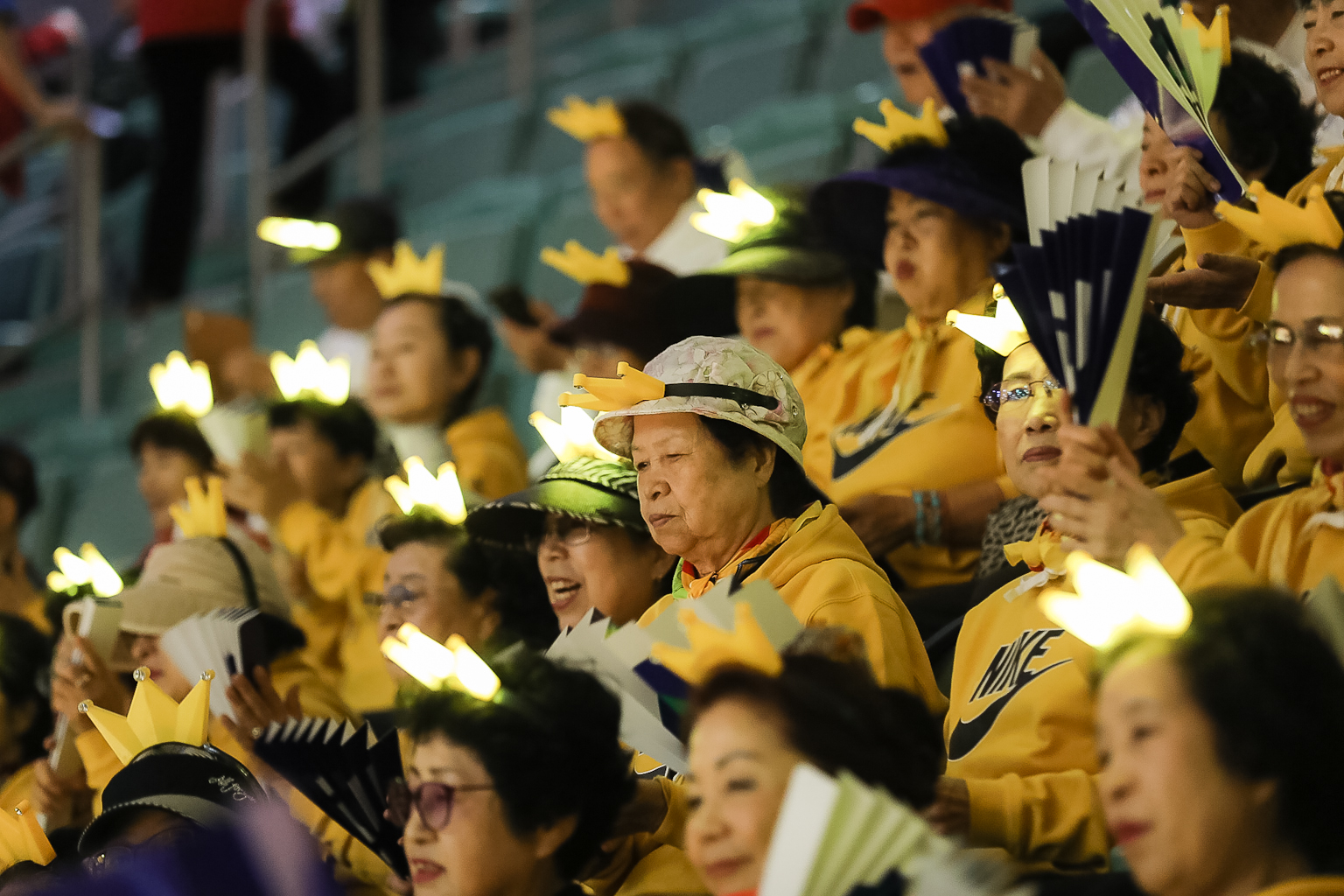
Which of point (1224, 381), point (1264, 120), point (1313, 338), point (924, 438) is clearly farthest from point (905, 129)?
point (1313, 338)

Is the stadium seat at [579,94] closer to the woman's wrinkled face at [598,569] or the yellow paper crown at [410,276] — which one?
the yellow paper crown at [410,276]

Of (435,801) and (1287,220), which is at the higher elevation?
(1287,220)

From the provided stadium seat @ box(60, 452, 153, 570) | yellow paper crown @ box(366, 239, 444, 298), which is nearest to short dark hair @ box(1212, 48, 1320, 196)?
yellow paper crown @ box(366, 239, 444, 298)

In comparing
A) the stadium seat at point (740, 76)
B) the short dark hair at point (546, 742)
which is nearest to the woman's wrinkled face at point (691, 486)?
the short dark hair at point (546, 742)

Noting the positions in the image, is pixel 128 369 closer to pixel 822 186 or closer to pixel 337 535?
pixel 337 535

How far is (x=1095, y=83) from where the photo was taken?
3.84 metres

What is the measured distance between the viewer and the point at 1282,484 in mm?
→ 2176

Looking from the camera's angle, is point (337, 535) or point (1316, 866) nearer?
point (1316, 866)

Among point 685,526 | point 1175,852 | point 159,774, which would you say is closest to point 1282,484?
point 685,526

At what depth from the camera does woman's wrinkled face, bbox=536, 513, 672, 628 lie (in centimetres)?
266

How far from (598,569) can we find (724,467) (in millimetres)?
425

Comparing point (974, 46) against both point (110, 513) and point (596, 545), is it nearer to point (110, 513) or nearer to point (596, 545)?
point (596, 545)

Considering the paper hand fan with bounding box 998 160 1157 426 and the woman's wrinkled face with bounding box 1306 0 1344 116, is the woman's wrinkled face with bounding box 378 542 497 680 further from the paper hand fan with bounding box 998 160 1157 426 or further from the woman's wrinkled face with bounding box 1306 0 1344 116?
the woman's wrinkled face with bounding box 1306 0 1344 116

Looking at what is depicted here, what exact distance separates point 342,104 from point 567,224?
1818 mm
